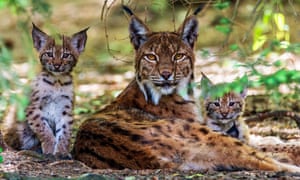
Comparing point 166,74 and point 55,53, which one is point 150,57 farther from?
point 55,53

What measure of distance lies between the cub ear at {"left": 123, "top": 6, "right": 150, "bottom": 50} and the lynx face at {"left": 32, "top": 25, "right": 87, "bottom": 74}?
63 centimetres

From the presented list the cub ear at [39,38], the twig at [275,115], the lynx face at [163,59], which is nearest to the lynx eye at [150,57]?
the lynx face at [163,59]

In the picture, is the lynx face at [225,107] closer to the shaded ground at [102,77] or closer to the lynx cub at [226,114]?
the lynx cub at [226,114]

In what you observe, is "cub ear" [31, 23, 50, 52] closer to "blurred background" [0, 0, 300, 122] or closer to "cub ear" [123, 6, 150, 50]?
"blurred background" [0, 0, 300, 122]

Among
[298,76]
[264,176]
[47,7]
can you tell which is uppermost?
[47,7]

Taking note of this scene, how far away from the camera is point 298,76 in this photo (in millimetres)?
5934

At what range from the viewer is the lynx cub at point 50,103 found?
8.26m

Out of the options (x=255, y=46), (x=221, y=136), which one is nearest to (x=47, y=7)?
(x=221, y=136)

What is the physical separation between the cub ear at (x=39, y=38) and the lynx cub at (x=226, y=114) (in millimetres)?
1701

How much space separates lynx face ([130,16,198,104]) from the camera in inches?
312

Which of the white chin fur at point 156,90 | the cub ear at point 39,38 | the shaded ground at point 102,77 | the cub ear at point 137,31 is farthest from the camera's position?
the cub ear at point 39,38

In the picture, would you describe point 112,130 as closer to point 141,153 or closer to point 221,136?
point 141,153

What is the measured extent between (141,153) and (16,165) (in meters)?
1.18

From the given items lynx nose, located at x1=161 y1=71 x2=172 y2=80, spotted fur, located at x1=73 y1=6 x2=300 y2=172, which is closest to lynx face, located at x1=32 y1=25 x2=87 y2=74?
spotted fur, located at x1=73 y1=6 x2=300 y2=172
